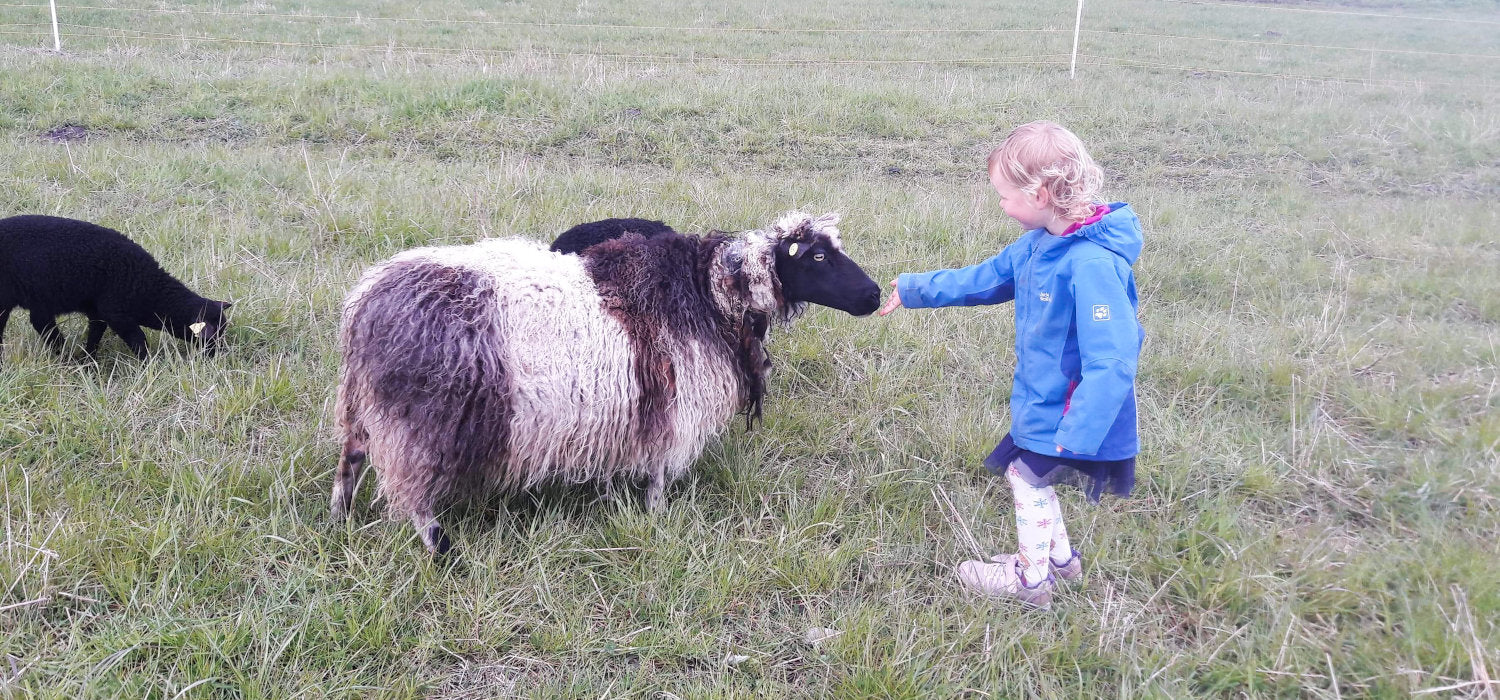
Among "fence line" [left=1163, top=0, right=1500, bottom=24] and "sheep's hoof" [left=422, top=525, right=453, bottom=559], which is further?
"fence line" [left=1163, top=0, right=1500, bottom=24]

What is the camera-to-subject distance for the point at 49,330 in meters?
4.64

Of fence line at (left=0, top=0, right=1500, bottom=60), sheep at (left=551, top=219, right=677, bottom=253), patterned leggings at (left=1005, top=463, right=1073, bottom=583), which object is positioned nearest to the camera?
patterned leggings at (left=1005, top=463, right=1073, bottom=583)

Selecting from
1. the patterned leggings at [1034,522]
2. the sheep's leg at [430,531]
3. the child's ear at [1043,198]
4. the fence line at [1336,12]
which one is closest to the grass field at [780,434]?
the sheep's leg at [430,531]

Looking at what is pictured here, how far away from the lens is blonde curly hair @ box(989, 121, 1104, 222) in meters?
2.95

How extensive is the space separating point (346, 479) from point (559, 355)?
42.6 inches

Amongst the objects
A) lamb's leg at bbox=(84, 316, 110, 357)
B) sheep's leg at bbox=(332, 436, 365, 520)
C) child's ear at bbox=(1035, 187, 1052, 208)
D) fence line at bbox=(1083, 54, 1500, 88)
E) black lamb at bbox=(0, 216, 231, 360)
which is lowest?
sheep's leg at bbox=(332, 436, 365, 520)

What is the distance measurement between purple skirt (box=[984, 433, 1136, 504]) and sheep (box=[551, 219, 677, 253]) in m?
2.86

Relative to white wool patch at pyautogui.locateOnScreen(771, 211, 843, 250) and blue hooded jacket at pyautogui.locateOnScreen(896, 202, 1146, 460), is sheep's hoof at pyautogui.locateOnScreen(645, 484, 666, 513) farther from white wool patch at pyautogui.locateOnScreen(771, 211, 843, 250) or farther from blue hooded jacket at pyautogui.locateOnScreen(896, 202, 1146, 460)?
blue hooded jacket at pyautogui.locateOnScreen(896, 202, 1146, 460)

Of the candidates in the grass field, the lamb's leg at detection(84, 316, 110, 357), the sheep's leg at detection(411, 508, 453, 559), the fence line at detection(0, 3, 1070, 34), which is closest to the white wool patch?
the grass field

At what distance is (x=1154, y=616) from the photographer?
10.6 feet

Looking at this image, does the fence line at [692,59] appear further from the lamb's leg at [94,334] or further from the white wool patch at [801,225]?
the white wool patch at [801,225]

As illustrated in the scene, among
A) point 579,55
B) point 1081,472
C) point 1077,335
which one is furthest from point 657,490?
point 579,55

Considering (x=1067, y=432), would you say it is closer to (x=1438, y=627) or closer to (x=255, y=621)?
(x=1438, y=627)

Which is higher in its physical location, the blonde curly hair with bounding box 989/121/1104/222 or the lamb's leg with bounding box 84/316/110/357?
the blonde curly hair with bounding box 989/121/1104/222
